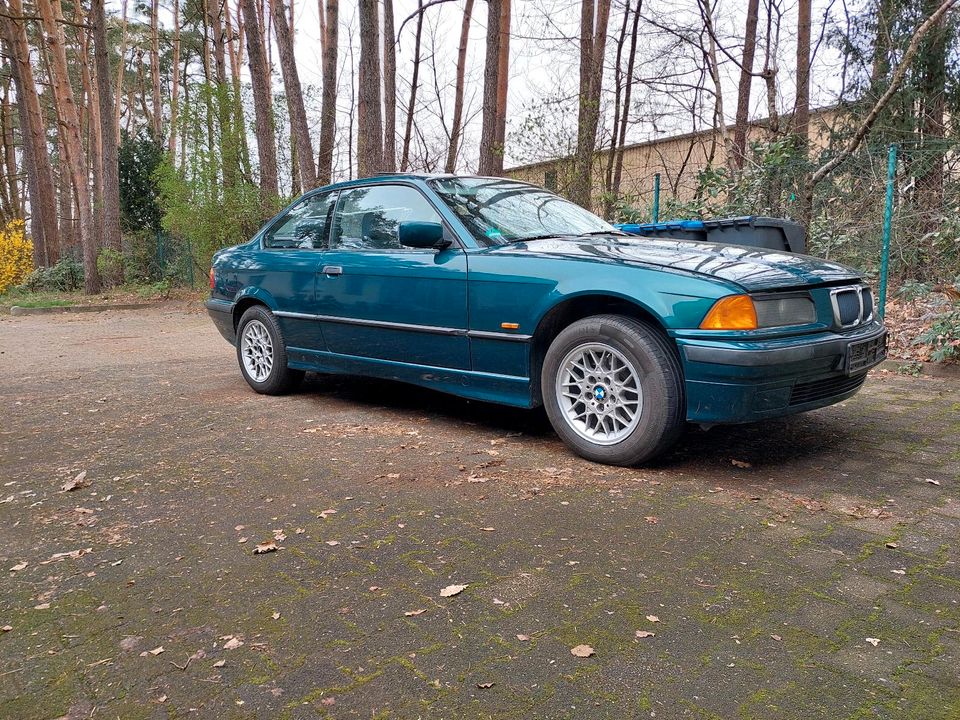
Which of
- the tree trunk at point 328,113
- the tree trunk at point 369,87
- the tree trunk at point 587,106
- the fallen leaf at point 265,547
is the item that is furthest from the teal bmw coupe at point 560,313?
the tree trunk at point 328,113

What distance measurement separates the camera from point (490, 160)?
45.2 ft

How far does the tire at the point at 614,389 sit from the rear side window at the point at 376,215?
138 cm

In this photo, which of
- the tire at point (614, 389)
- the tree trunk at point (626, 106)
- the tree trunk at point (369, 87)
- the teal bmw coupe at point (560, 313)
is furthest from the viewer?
the tree trunk at point (626, 106)

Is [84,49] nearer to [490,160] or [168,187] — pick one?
[168,187]

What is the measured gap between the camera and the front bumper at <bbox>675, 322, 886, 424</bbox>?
355 centimetres

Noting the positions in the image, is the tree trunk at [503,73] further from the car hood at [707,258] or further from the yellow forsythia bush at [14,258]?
the yellow forsythia bush at [14,258]

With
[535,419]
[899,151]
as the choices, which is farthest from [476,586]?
[899,151]

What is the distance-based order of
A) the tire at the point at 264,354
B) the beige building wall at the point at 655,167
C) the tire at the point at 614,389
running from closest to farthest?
1. the tire at the point at 614,389
2. the tire at the point at 264,354
3. the beige building wall at the point at 655,167

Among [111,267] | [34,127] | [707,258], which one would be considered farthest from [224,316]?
[34,127]

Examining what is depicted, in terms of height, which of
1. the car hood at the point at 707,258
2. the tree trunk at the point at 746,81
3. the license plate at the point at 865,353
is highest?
the tree trunk at the point at 746,81

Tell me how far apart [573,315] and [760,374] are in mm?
1118

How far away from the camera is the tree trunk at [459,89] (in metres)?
20.7

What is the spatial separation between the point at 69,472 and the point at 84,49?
2516 centimetres

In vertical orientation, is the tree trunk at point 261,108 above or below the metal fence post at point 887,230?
above
